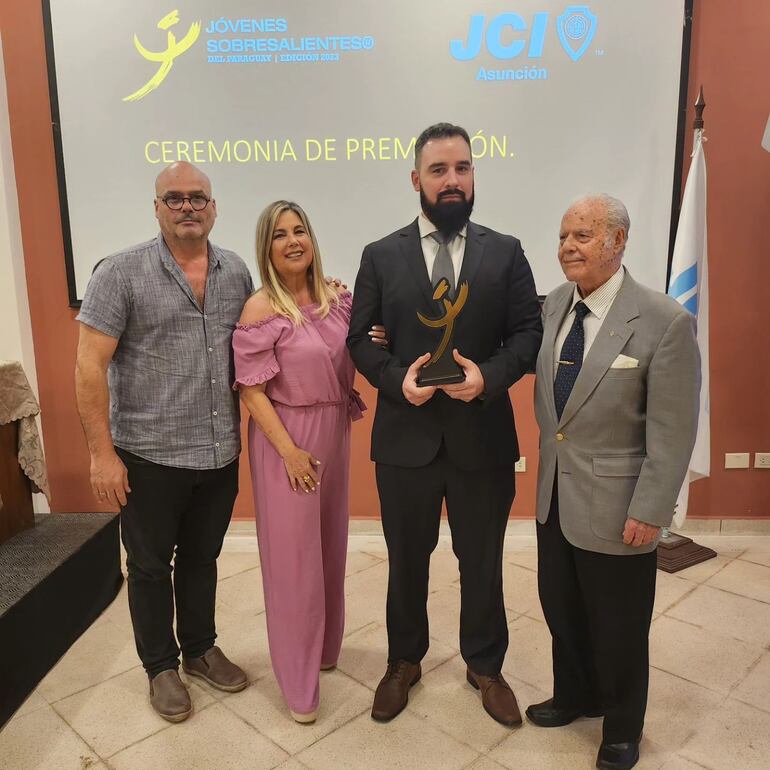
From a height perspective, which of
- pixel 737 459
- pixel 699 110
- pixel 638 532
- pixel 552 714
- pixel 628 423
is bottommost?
pixel 552 714

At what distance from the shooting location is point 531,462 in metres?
3.56

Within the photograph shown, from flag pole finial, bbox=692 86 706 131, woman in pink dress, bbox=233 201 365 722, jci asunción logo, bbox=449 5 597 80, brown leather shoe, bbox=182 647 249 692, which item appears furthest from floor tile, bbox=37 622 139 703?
flag pole finial, bbox=692 86 706 131

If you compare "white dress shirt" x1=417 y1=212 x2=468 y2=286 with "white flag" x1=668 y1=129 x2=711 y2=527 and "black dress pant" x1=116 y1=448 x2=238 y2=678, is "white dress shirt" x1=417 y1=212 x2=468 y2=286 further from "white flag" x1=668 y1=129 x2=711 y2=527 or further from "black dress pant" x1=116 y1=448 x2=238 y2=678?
"white flag" x1=668 y1=129 x2=711 y2=527

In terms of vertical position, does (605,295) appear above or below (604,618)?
above

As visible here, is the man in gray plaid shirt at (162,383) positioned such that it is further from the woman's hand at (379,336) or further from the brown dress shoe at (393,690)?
the brown dress shoe at (393,690)

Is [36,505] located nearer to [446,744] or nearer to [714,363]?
[446,744]

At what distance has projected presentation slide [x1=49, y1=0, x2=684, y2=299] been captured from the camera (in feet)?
10.3

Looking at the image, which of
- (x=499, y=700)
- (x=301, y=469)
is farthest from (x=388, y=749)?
(x=301, y=469)

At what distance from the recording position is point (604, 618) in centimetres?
178

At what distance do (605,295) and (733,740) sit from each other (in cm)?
145

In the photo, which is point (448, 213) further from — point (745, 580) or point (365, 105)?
point (745, 580)

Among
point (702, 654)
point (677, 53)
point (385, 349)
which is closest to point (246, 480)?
point (385, 349)

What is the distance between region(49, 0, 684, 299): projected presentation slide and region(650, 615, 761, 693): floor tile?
166cm

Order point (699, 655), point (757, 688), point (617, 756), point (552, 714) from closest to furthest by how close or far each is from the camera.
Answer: point (617, 756)
point (552, 714)
point (757, 688)
point (699, 655)
